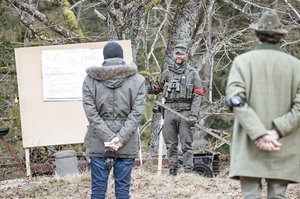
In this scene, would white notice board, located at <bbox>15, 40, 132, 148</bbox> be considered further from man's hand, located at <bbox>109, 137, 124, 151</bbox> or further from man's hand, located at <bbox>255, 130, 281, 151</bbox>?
man's hand, located at <bbox>255, 130, 281, 151</bbox>

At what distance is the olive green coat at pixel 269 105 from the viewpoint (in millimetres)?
4703

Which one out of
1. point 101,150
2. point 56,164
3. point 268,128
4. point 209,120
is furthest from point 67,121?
point 209,120

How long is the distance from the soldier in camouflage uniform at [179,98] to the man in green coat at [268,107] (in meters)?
4.13

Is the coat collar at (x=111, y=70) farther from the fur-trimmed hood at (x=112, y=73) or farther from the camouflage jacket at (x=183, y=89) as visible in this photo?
the camouflage jacket at (x=183, y=89)

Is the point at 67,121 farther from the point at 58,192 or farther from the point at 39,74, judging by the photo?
the point at 58,192

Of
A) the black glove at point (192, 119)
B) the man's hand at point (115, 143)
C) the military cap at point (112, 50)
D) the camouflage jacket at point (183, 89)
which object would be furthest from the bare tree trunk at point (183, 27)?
the man's hand at point (115, 143)

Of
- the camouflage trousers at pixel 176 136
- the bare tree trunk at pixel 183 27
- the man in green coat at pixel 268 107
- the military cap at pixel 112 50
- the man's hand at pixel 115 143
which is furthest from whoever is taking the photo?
the bare tree trunk at pixel 183 27

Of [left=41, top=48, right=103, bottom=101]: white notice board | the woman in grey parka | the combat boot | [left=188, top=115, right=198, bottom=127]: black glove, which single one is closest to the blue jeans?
the woman in grey parka

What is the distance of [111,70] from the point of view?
5793 millimetres

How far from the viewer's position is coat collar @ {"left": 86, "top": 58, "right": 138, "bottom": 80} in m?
5.80

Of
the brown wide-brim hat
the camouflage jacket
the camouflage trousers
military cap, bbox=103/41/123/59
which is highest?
the brown wide-brim hat

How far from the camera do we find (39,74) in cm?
960

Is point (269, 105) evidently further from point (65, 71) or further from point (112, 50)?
point (65, 71)

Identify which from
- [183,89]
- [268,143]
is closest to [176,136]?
[183,89]
